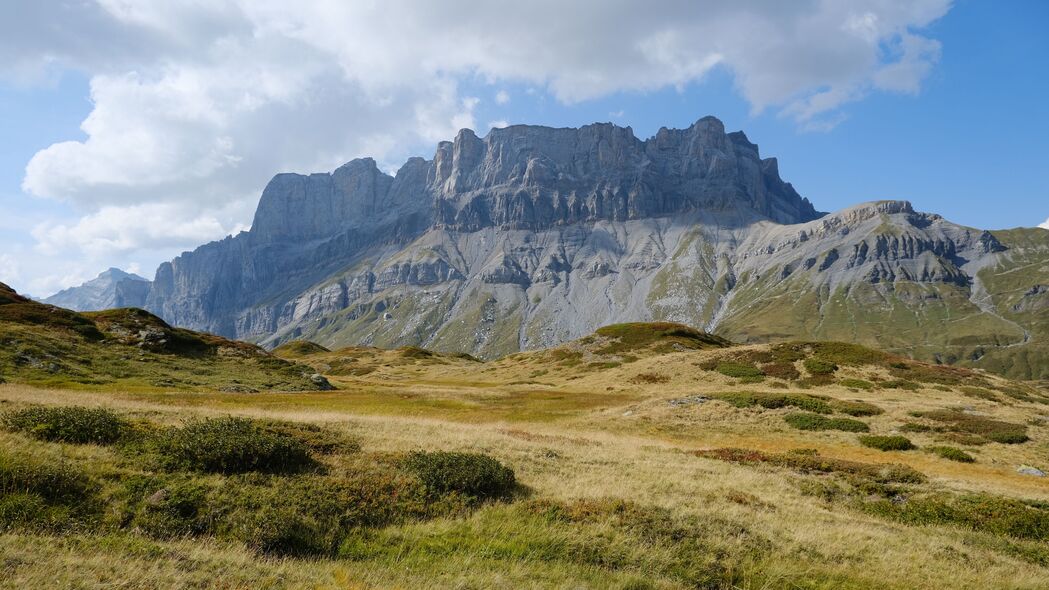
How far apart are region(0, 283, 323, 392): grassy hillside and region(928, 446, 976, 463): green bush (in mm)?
58124

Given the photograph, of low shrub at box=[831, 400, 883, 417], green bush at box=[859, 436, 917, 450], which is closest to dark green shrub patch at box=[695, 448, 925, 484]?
green bush at box=[859, 436, 917, 450]

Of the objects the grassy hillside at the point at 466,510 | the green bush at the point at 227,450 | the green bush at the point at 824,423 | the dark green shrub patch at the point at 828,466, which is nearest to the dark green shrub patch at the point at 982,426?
the grassy hillside at the point at 466,510

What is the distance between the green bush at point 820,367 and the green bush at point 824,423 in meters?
26.0

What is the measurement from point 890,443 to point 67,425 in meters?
44.2

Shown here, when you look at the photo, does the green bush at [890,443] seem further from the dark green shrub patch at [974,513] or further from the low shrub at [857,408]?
the dark green shrub patch at [974,513]

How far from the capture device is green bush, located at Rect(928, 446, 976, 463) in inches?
1276

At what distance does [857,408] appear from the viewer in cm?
4400

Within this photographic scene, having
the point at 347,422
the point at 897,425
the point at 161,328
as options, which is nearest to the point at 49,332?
the point at 161,328

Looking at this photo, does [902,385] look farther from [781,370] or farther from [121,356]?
[121,356]

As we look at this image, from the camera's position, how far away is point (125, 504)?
12.1m

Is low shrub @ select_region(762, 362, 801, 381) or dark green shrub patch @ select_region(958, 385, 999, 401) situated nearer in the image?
dark green shrub patch @ select_region(958, 385, 999, 401)

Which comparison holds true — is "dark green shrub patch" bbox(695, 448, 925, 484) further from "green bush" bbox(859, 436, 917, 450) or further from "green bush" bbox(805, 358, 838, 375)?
"green bush" bbox(805, 358, 838, 375)

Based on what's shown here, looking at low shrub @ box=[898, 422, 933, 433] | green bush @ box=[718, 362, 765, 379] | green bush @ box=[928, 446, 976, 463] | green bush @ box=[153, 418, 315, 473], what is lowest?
green bush @ box=[928, 446, 976, 463]

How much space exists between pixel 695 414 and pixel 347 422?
30109 millimetres
